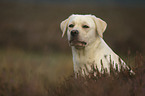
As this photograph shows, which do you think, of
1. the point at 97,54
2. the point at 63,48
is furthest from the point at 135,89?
the point at 63,48

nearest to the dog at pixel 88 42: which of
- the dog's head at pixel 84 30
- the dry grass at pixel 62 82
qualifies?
the dog's head at pixel 84 30

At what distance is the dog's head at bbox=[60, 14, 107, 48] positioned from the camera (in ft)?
11.7

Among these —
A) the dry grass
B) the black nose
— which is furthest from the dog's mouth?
the dry grass

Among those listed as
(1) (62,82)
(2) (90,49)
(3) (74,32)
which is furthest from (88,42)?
(1) (62,82)

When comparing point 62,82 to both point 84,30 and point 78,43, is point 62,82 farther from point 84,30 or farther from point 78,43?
point 84,30

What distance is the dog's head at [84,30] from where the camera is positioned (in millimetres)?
3570

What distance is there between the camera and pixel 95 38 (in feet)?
12.2

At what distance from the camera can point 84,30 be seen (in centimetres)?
365

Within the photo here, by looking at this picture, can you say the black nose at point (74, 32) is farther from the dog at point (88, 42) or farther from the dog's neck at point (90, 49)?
the dog's neck at point (90, 49)

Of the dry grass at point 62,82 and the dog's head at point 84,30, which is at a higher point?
the dog's head at point 84,30

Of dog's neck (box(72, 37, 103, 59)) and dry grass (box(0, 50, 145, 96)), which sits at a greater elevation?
dog's neck (box(72, 37, 103, 59))

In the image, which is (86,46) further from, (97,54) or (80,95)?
(80,95)

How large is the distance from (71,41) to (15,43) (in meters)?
9.72

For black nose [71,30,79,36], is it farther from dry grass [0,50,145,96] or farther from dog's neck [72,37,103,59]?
dry grass [0,50,145,96]
